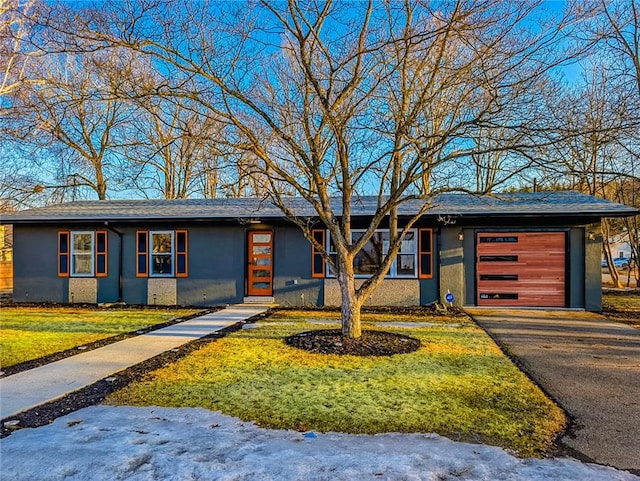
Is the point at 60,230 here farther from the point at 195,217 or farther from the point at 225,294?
the point at 225,294

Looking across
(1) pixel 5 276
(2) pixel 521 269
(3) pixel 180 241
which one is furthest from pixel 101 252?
(2) pixel 521 269

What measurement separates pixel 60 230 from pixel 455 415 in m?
12.2

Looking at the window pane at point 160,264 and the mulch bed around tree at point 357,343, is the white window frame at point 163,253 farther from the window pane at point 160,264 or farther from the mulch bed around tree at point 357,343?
the mulch bed around tree at point 357,343

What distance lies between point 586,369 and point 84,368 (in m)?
6.20

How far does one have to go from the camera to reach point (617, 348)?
652cm

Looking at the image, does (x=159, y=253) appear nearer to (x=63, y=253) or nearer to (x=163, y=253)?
(x=163, y=253)

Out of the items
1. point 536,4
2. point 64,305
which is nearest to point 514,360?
point 536,4

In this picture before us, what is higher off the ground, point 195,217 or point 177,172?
point 177,172

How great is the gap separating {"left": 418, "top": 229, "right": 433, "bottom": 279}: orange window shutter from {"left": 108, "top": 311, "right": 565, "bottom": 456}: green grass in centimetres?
461

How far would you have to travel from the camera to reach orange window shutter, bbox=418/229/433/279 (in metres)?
11.1

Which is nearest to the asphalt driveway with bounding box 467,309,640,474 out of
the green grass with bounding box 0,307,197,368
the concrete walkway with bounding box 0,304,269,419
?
the concrete walkway with bounding box 0,304,269,419

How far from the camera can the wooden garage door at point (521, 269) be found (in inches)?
423

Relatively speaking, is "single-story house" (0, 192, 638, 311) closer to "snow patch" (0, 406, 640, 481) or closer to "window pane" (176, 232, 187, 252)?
"window pane" (176, 232, 187, 252)

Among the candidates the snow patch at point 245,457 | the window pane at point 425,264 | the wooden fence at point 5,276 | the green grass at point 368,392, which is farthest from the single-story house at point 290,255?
the wooden fence at point 5,276
